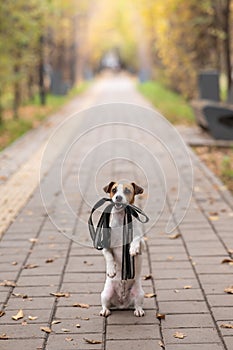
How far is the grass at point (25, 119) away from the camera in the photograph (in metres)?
18.0

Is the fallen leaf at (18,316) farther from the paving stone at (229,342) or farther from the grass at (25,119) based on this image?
the grass at (25,119)

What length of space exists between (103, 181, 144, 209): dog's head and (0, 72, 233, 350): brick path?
0.37m

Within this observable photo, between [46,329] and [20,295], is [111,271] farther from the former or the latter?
[20,295]

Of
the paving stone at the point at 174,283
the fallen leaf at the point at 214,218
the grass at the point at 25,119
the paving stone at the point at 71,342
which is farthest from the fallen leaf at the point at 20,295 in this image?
the grass at the point at 25,119

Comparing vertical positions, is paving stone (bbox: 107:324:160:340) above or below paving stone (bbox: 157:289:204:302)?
below

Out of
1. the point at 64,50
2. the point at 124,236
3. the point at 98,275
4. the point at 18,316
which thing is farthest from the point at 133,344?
the point at 64,50

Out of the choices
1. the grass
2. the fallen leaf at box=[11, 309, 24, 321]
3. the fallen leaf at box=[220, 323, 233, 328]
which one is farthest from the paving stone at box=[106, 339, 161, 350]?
the grass

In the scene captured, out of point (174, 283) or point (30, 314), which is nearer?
point (30, 314)

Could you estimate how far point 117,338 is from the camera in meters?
4.74

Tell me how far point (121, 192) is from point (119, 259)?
517 millimetres

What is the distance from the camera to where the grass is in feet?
59.0

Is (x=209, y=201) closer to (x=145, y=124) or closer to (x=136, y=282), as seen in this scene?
(x=136, y=282)

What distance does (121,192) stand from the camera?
15.9 ft

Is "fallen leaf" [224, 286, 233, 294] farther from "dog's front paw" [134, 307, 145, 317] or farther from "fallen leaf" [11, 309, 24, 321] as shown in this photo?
"fallen leaf" [11, 309, 24, 321]
